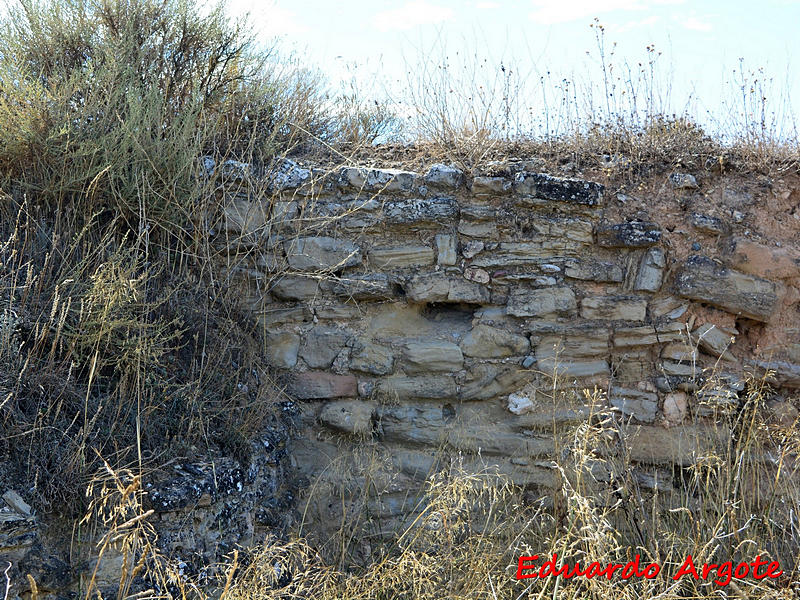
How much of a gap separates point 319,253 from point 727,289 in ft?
8.06

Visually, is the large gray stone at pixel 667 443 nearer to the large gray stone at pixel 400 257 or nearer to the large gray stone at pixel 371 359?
the large gray stone at pixel 371 359

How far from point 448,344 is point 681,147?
6.71 feet

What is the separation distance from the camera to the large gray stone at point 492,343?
13.8 feet

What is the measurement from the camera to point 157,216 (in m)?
4.07

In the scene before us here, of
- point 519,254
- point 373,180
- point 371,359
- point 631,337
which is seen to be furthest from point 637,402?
point 373,180

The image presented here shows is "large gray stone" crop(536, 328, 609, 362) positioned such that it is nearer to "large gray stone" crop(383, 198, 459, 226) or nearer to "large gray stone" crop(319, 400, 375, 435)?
"large gray stone" crop(383, 198, 459, 226)

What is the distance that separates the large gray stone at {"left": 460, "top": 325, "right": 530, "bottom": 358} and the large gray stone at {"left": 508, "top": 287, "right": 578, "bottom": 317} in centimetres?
14

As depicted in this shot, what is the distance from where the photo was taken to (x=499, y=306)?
14.1 feet

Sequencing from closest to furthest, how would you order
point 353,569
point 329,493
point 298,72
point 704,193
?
point 353,569, point 329,493, point 704,193, point 298,72

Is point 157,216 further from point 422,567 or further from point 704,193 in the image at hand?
point 704,193

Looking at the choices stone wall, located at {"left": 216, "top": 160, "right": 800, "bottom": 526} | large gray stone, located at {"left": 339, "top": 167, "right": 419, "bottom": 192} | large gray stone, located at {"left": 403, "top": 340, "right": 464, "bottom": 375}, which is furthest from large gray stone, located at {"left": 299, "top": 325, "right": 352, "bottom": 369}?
large gray stone, located at {"left": 339, "top": 167, "right": 419, "bottom": 192}

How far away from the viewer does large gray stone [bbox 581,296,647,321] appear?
4.25 metres

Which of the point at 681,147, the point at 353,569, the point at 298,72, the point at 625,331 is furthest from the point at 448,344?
the point at 298,72

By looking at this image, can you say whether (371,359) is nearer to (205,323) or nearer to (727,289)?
(205,323)
